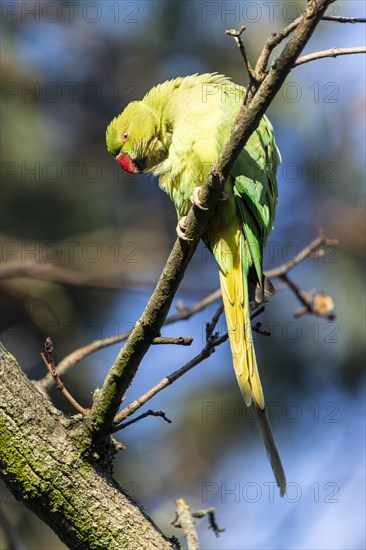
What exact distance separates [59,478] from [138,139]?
203cm

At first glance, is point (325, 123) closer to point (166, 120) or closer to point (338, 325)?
point (338, 325)

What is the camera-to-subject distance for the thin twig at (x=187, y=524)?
8.09 feet

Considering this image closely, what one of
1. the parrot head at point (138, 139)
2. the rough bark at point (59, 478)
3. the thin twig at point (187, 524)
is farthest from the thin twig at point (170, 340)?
the parrot head at point (138, 139)

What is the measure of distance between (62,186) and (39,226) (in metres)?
0.42

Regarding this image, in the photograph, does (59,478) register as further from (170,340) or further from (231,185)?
(231,185)

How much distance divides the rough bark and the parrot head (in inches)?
69.5

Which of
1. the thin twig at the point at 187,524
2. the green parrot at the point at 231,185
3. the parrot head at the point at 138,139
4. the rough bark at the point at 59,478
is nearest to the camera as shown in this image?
the rough bark at the point at 59,478

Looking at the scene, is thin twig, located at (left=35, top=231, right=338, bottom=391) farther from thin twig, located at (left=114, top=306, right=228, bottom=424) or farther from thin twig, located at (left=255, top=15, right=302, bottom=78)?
thin twig, located at (left=255, top=15, right=302, bottom=78)

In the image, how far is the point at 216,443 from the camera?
20.3 feet

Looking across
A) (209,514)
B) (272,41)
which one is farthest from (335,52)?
(209,514)

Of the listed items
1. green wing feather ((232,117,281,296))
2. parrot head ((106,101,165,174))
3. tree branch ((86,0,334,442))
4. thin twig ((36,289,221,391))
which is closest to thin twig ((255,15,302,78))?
tree branch ((86,0,334,442))

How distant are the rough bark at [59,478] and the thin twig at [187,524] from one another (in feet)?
1.01

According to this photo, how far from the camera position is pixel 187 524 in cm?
255

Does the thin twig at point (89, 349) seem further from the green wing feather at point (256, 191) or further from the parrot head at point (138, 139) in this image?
the parrot head at point (138, 139)
